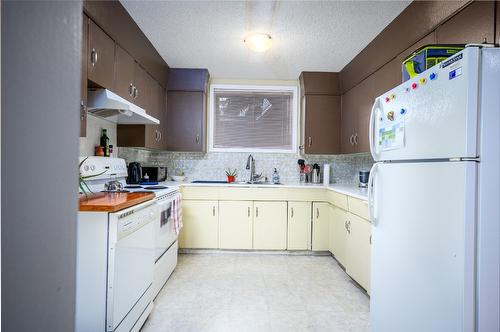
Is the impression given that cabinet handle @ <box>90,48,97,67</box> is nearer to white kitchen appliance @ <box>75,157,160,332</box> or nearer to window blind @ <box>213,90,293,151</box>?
white kitchen appliance @ <box>75,157,160,332</box>

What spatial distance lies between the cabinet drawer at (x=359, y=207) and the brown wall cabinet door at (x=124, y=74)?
7.42 ft

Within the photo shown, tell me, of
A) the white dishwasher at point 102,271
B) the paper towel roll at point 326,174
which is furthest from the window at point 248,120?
the white dishwasher at point 102,271

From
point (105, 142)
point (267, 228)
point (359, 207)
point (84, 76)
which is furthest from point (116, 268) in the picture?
point (267, 228)

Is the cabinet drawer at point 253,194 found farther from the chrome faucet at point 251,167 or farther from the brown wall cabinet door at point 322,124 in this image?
the brown wall cabinet door at point 322,124

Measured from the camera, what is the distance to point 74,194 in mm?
377

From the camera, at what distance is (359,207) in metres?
2.44

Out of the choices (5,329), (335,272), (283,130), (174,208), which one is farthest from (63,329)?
(283,130)

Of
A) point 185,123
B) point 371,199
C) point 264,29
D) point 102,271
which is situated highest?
point 264,29

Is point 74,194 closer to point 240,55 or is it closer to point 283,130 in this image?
point 240,55

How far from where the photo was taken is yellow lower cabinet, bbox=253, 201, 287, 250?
3.37 m

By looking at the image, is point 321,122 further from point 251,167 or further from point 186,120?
point 186,120

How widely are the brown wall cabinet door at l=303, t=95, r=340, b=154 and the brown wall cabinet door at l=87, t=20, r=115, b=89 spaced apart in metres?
2.42

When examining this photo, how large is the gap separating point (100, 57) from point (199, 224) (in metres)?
2.10

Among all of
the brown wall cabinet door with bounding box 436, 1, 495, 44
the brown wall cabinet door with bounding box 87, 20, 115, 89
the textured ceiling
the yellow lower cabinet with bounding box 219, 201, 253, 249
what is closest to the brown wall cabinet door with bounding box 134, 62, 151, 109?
the textured ceiling
